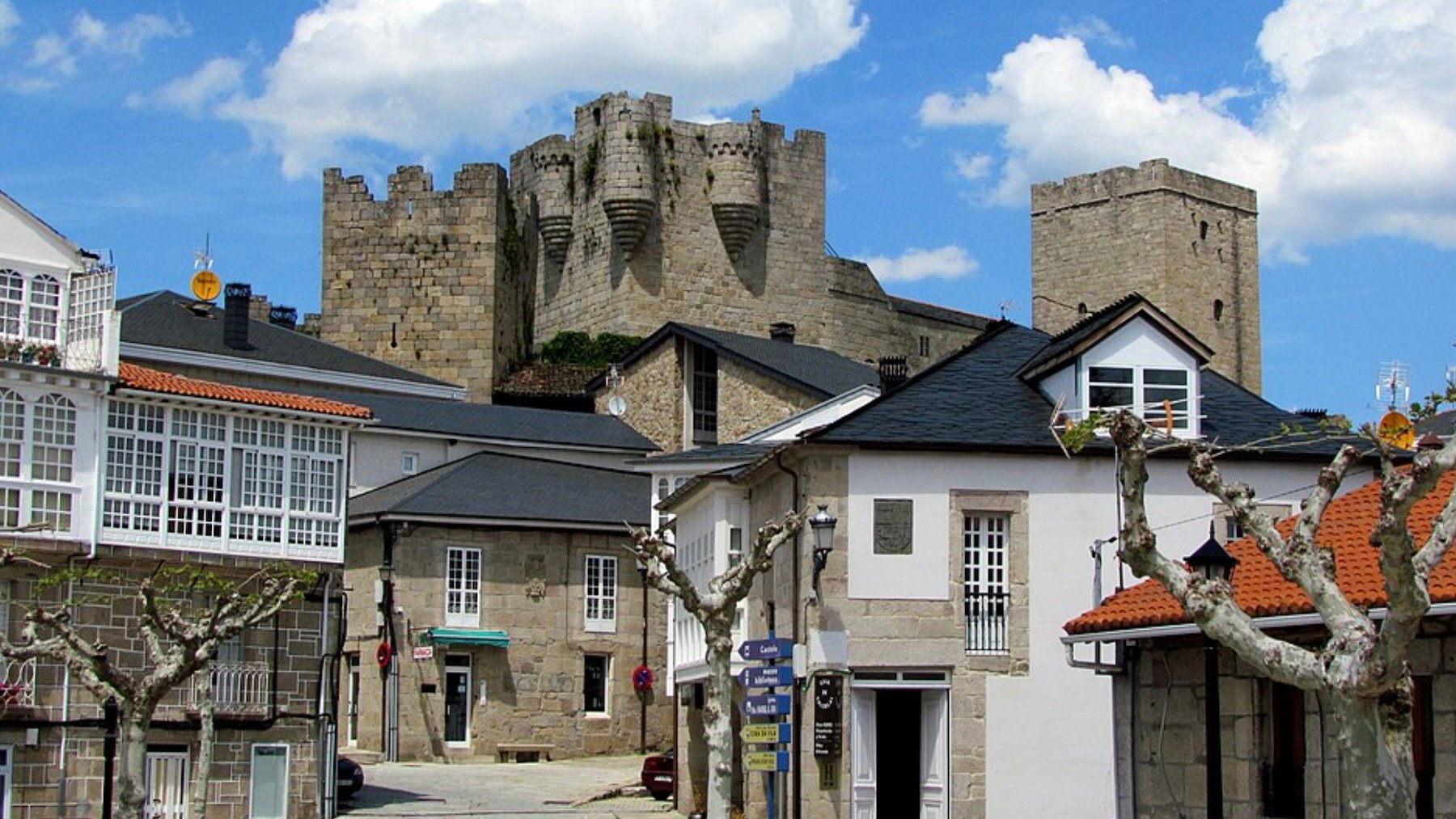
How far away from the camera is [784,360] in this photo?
2237 inches

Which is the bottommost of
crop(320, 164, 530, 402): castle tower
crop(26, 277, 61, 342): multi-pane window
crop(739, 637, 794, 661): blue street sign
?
crop(739, 637, 794, 661): blue street sign

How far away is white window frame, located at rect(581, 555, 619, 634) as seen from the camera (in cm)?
4866

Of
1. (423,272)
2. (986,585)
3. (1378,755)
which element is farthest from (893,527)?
(423,272)

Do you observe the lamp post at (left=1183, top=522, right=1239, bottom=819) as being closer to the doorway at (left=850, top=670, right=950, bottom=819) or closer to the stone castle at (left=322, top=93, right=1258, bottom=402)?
the doorway at (left=850, top=670, right=950, bottom=819)

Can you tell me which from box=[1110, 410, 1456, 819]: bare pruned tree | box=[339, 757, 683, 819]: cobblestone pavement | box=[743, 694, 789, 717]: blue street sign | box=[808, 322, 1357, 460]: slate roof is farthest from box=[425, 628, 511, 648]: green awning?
box=[1110, 410, 1456, 819]: bare pruned tree

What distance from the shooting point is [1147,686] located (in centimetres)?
2328

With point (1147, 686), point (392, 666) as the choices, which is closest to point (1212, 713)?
point (1147, 686)

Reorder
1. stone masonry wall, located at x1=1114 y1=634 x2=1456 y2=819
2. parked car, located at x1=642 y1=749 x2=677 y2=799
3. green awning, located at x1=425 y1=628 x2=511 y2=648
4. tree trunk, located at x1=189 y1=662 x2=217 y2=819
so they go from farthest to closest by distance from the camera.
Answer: green awning, located at x1=425 y1=628 x2=511 y2=648 < parked car, located at x1=642 y1=749 x2=677 y2=799 < tree trunk, located at x1=189 y1=662 x2=217 y2=819 < stone masonry wall, located at x1=1114 y1=634 x2=1456 y2=819

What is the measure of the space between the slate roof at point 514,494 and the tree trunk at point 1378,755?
1314 inches

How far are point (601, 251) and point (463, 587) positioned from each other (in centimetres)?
3152

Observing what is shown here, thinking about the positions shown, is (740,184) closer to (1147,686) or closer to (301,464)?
(301,464)

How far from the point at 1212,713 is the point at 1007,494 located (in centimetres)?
1198

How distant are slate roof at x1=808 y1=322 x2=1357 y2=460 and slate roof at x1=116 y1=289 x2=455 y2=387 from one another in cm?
2786

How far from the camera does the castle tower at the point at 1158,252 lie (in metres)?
90.9
